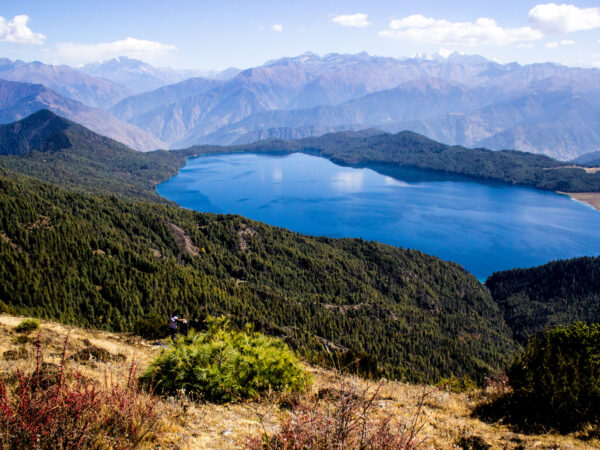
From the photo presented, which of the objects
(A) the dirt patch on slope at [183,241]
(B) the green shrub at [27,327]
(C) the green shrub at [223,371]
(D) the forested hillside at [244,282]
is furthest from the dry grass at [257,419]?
(A) the dirt patch on slope at [183,241]

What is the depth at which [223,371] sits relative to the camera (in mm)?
12430

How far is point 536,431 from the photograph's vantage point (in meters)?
11.2

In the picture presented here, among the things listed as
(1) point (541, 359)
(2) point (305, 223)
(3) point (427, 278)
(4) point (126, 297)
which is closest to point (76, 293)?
(4) point (126, 297)

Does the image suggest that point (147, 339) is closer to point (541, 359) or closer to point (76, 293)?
point (541, 359)

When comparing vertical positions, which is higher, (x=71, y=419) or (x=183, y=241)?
(x=71, y=419)

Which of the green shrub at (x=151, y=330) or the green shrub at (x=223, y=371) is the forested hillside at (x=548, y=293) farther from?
the green shrub at (x=223, y=371)

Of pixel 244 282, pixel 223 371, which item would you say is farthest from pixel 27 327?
pixel 244 282

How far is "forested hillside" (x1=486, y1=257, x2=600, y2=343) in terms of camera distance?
11288 cm

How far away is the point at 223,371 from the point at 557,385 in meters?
11.2

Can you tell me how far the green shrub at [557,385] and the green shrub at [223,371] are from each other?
7.64 meters

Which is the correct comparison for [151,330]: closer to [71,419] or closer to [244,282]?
[71,419]

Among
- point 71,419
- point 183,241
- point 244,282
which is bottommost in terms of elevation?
point 244,282

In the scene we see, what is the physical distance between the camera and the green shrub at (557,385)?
37.0ft

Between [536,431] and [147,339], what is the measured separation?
816 inches
